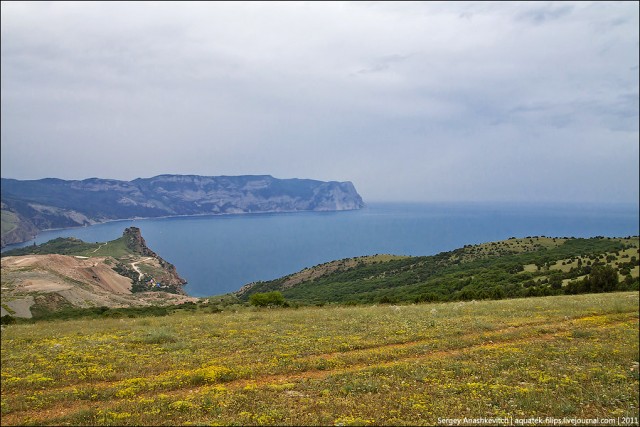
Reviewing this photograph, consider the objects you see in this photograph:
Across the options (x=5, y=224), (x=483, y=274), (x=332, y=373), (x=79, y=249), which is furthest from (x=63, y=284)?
(x=332, y=373)

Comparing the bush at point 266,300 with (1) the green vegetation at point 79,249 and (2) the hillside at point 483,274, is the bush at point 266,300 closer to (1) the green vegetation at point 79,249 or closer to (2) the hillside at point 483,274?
(2) the hillside at point 483,274

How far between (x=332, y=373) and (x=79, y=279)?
405 ft

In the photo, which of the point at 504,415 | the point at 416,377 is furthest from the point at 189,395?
the point at 504,415

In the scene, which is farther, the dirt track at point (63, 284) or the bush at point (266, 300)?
Result: the dirt track at point (63, 284)

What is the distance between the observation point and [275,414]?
927 centimetres

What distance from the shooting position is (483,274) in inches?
3034

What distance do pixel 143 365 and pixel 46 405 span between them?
4184 mm

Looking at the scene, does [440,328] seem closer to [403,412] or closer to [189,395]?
[403,412]

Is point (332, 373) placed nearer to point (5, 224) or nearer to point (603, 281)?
point (5, 224)

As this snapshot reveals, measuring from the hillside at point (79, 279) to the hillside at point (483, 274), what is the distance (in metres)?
38.9

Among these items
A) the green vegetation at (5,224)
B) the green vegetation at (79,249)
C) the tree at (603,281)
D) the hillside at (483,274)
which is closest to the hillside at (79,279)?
the green vegetation at (79,249)

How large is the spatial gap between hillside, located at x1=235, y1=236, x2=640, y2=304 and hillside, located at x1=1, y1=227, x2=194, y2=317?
38.9m

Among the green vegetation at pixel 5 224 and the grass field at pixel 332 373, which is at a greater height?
the green vegetation at pixel 5 224

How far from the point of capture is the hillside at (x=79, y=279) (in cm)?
8038
